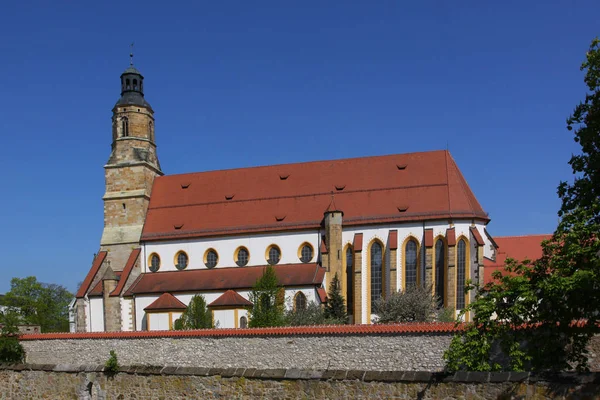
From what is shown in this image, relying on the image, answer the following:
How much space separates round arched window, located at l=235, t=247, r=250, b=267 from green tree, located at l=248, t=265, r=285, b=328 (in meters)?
4.90

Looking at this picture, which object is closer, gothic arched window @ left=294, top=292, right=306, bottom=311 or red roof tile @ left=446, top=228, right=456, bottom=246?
red roof tile @ left=446, top=228, right=456, bottom=246

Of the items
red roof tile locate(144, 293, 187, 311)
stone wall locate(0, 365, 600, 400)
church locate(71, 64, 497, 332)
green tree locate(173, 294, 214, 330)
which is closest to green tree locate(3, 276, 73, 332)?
church locate(71, 64, 497, 332)

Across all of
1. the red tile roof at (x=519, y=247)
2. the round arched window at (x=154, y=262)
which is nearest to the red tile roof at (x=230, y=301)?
the round arched window at (x=154, y=262)

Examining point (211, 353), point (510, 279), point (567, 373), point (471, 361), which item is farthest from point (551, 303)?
point (211, 353)

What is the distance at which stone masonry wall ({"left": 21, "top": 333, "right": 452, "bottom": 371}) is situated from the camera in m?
19.4

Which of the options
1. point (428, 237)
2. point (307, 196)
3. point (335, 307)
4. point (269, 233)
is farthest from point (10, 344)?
point (428, 237)

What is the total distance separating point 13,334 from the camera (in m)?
24.0

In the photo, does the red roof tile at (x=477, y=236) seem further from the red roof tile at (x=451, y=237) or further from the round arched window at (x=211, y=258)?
the round arched window at (x=211, y=258)

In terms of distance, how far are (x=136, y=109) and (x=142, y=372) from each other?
3421 centimetres

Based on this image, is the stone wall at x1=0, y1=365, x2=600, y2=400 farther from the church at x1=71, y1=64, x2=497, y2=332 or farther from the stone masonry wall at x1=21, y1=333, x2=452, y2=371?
the church at x1=71, y1=64, x2=497, y2=332

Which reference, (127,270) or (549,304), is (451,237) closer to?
(127,270)

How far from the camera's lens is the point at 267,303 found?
109 feet

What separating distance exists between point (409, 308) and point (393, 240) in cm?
700

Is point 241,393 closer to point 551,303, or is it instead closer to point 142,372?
point 142,372
